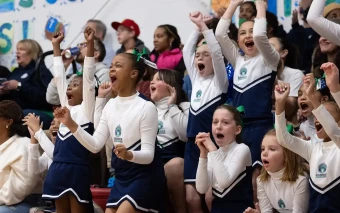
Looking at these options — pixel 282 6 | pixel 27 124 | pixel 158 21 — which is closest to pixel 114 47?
pixel 158 21

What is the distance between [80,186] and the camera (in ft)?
15.9

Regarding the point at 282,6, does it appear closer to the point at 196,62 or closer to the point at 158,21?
the point at 158,21

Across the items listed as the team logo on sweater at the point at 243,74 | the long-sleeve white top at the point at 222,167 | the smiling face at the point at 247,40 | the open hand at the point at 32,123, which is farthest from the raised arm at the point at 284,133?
the open hand at the point at 32,123

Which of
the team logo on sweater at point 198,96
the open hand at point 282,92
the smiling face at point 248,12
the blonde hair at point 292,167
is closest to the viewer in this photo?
the open hand at point 282,92

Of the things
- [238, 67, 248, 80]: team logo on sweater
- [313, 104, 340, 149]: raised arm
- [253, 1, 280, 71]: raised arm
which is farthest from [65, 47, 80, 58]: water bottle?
[313, 104, 340, 149]: raised arm

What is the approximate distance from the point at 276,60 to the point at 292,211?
3.75 ft

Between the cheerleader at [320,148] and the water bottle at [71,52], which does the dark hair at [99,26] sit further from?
the cheerleader at [320,148]

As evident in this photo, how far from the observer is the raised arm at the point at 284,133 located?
4.12m

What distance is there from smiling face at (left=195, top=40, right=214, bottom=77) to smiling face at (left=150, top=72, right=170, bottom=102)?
31 centimetres

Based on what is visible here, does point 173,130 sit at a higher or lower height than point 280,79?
lower

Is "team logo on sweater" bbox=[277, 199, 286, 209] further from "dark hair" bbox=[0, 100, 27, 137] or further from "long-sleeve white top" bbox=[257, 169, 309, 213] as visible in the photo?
"dark hair" bbox=[0, 100, 27, 137]

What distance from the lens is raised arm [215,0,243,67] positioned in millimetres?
5020

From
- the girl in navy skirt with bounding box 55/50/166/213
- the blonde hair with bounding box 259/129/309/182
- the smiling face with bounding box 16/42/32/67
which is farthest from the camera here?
the smiling face with bounding box 16/42/32/67

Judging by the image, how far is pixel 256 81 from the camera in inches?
190
